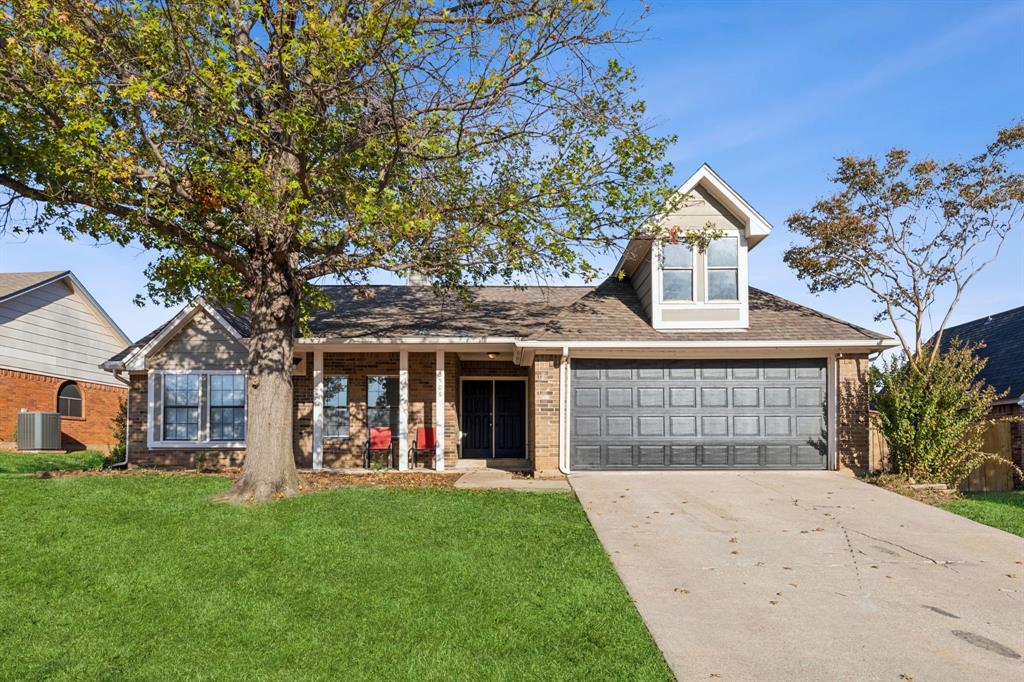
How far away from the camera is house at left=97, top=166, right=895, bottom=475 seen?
14.4 m

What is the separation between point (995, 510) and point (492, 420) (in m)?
10.3

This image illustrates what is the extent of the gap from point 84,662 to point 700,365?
464 inches

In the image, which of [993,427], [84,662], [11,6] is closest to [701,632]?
[84,662]

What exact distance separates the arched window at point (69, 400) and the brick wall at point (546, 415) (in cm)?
1869

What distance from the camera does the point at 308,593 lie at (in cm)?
692

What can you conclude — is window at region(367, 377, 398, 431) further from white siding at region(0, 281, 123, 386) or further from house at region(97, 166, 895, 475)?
white siding at region(0, 281, 123, 386)

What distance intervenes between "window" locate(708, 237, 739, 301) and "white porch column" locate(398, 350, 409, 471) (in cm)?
650

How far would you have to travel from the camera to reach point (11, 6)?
9.48 m

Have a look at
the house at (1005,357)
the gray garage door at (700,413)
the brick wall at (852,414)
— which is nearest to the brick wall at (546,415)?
the gray garage door at (700,413)

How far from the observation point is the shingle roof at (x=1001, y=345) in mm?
17203

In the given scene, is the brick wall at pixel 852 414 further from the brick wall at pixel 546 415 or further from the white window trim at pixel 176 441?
the white window trim at pixel 176 441

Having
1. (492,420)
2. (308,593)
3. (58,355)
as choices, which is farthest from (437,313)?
(58,355)

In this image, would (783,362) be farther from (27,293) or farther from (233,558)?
(27,293)

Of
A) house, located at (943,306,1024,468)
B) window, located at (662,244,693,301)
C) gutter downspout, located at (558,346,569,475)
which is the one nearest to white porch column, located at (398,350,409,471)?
gutter downspout, located at (558,346,569,475)
